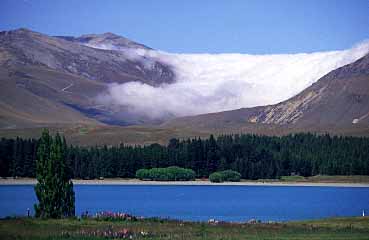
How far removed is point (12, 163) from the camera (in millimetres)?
178250

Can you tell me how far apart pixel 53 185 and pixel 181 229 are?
13443 mm

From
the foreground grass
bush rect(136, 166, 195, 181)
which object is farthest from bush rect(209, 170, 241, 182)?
the foreground grass

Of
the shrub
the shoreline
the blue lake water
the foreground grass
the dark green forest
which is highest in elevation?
the dark green forest

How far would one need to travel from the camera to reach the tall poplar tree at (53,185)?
6562 cm

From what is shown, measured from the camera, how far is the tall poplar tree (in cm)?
6562

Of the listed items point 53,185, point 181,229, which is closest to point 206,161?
point 53,185

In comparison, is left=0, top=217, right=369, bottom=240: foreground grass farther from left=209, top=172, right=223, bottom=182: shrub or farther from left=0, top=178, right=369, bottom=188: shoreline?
left=209, top=172, right=223, bottom=182: shrub

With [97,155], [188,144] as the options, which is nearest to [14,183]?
[97,155]

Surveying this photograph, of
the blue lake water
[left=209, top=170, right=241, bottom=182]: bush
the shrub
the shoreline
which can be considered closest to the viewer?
the blue lake water

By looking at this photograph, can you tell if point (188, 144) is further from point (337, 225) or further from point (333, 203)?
point (337, 225)

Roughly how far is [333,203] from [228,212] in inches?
1067

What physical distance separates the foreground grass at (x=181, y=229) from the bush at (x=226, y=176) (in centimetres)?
11941

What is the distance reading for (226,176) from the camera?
187m

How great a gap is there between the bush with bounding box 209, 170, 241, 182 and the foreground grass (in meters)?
119
